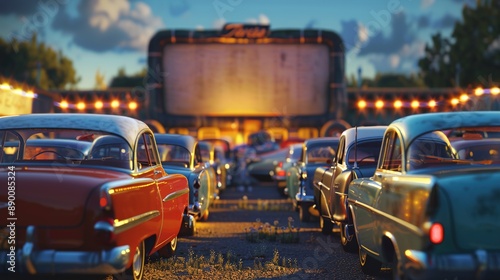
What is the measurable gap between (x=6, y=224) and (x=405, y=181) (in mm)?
3210

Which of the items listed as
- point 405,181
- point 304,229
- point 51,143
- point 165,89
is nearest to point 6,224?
point 405,181

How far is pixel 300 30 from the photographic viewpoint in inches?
1847

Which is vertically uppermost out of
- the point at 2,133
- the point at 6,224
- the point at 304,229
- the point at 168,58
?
the point at 168,58

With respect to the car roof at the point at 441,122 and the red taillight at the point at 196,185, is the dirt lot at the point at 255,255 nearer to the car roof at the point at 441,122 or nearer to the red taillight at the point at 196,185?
the red taillight at the point at 196,185

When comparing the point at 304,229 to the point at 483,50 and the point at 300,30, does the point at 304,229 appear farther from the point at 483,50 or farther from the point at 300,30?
the point at 483,50

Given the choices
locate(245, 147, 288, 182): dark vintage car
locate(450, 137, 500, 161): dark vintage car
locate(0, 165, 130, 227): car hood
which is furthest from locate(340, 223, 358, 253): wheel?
locate(245, 147, 288, 182): dark vintage car

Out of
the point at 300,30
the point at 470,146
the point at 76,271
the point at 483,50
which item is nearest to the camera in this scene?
the point at 76,271

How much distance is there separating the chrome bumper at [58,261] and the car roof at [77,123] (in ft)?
6.09

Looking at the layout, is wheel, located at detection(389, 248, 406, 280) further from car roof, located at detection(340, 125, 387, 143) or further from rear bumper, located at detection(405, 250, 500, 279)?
car roof, located at detection(340, 125, 387, 143)

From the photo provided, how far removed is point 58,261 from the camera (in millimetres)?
6613

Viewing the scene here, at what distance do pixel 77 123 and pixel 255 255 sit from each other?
12.1 feet

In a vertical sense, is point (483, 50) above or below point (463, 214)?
above

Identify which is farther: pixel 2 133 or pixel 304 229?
pixel 304 229

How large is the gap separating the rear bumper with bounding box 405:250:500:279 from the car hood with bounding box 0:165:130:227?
102 inches
